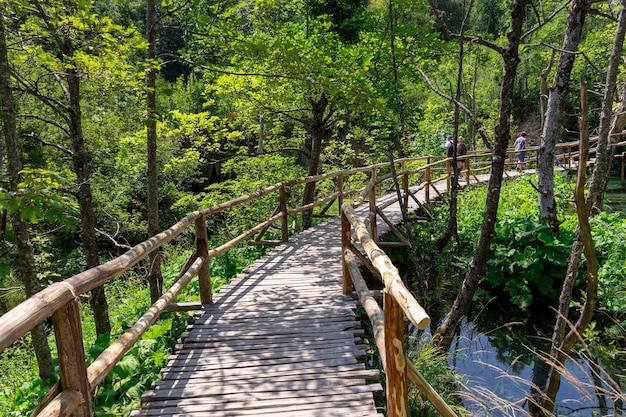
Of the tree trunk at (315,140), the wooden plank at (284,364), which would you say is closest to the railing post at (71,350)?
the wooden plank at (284,364)

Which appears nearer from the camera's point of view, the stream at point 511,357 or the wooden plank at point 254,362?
the wooden plank at point 254,362

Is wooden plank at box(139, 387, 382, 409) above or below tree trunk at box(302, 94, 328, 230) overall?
below

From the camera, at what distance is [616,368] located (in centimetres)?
588

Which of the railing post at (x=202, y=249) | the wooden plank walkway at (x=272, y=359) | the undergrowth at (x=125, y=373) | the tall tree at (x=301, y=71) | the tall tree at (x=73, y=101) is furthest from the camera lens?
the tall tree at (x=301, y=71)

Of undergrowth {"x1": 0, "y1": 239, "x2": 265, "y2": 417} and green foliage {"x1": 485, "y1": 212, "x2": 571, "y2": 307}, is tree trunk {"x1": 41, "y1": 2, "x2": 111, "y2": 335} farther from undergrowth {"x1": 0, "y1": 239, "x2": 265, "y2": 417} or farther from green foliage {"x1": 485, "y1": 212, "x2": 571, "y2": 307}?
green foliage {"x1": 485, "y1": 212, "x2": 571, "y2": 307}

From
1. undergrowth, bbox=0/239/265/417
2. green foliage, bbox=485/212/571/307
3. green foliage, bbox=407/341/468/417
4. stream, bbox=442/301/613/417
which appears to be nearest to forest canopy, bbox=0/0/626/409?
green foliage, bbox=485/212/571/307

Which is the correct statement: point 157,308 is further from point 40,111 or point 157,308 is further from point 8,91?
point 40,111

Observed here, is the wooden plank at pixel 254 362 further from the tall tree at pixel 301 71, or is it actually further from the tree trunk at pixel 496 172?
the tall tree at pixel 301 71

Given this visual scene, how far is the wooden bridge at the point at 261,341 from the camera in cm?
197

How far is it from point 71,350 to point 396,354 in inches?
58.0

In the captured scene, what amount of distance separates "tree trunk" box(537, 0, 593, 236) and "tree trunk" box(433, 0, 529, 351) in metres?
1.45

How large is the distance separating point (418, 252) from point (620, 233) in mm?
3565

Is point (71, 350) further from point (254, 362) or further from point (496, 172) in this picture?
point (496, 172)

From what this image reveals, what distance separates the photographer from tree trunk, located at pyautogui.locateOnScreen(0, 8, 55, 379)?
397cm
